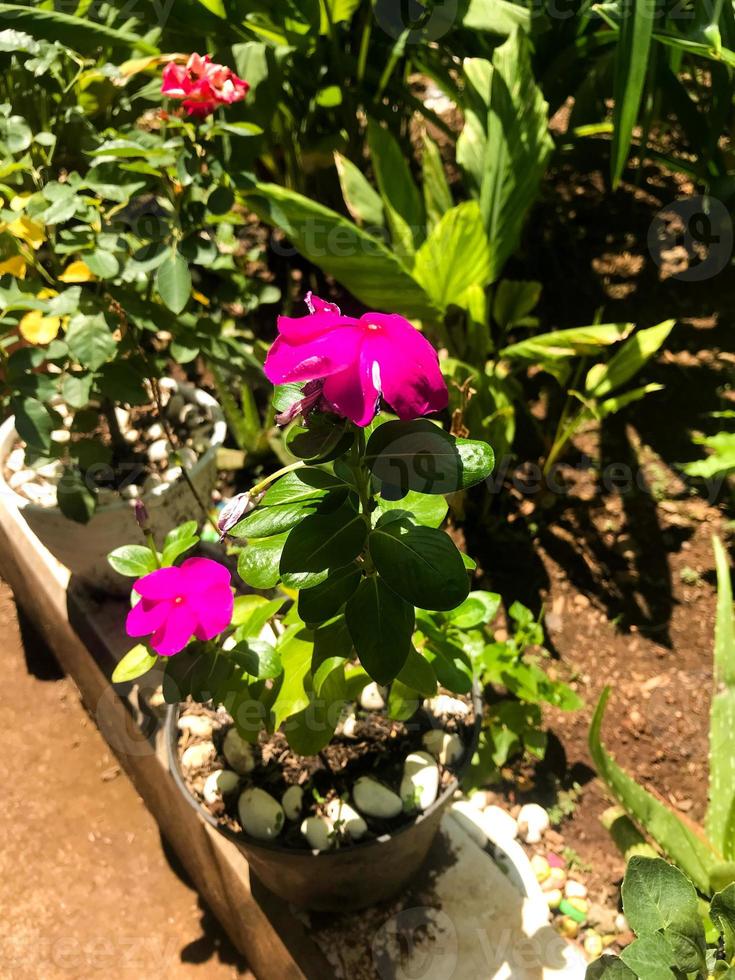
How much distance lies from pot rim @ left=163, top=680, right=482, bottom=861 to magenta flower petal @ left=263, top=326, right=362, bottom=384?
0.65 m

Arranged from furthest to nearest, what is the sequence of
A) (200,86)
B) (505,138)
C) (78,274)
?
(505,138), (78,274), (200,86)

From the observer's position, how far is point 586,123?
2.03 metres

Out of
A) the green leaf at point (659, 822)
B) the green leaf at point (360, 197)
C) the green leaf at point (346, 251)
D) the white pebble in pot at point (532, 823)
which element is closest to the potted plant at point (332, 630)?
the green leaf at point (659, 822)

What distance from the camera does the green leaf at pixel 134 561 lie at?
972 millimetres

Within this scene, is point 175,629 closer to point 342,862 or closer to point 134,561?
point 134,561

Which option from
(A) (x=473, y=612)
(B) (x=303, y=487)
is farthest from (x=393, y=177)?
(B) (x=303, y=487)

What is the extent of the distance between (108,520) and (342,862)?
70 centimetres

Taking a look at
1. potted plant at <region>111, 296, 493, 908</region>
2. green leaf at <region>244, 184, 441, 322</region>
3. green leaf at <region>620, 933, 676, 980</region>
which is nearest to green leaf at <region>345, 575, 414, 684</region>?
potted plant at <region>111, 296, 493, 908</region>

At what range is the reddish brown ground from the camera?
145 centimetres

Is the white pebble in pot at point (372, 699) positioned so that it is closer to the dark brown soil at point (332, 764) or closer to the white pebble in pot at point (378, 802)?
the dark brown soil at point (332, 764)

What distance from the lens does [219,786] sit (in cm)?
112

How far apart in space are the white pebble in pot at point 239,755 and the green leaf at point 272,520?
1.63 feet

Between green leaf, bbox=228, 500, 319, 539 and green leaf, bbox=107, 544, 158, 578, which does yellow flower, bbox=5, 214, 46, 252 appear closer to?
green leaf, bbox=107, 544, 158, 578

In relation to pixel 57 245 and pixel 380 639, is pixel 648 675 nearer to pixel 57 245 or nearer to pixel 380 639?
pixel 380 639
